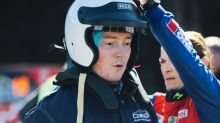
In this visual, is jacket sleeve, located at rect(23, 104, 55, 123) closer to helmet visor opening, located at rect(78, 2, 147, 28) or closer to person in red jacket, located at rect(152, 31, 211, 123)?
helmet visor opening, located at rect(78, 2, 147, 28)

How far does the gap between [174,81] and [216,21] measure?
7387 mm

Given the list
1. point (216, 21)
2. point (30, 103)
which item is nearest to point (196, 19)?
point (216, 21)

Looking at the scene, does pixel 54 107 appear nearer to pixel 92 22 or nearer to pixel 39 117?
pixel 39 117

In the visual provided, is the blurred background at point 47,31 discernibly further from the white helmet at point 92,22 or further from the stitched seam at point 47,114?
the stitched seam at point 47,114

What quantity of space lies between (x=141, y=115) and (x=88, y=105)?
331mm

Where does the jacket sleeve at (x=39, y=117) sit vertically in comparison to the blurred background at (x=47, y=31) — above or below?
above

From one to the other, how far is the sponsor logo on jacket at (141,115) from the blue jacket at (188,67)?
0.82 ft

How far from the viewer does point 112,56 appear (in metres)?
3.57

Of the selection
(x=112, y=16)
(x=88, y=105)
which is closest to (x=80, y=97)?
(x=88, y=105)

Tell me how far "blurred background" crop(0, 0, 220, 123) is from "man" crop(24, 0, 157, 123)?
543 cm

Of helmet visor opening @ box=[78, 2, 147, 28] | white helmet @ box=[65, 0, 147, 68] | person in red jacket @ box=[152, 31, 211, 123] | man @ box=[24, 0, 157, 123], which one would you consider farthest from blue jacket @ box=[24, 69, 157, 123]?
person in red jacket @ box=[152, 31, 211, 123]

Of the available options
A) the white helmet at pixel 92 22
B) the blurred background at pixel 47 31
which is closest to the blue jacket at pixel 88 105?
the white helmet at pixel 92 22

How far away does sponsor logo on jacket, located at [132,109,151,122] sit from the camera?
144 inches

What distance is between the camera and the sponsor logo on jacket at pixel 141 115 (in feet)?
12.0
